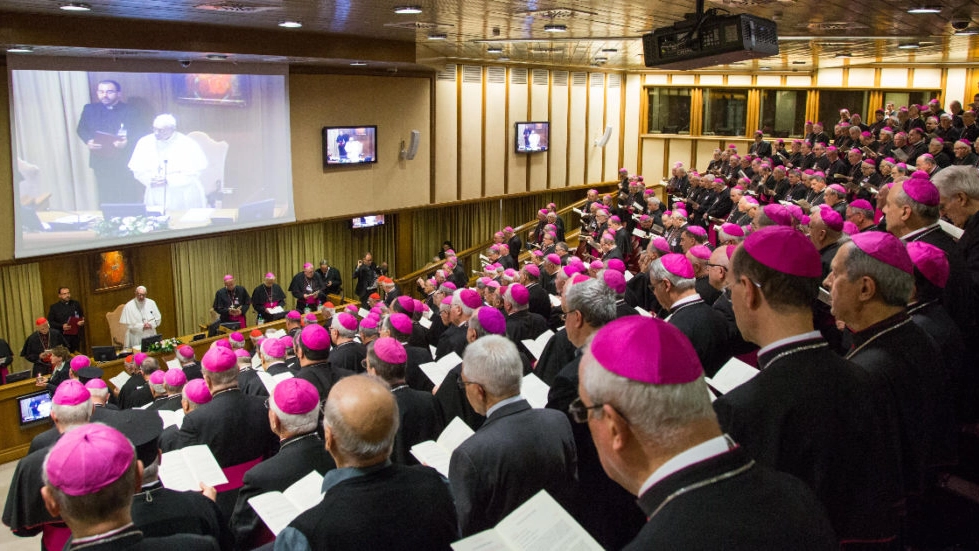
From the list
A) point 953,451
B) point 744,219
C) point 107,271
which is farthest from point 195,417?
point 107,271

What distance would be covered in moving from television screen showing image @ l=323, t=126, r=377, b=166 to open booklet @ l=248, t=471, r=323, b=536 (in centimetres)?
1208

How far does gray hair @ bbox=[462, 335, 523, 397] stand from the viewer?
3279mm

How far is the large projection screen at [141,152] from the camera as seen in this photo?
1100 cm

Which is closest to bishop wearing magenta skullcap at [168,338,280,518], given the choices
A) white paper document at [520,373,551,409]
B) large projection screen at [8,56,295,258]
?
white paper document at [520,373,551,409]

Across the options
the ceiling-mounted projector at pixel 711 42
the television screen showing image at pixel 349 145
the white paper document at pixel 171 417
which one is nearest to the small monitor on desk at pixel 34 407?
the white paper document at pixel 171 417

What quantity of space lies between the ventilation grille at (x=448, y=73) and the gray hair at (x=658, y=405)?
16089 mm

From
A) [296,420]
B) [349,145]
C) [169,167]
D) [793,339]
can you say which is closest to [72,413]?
[296,420]

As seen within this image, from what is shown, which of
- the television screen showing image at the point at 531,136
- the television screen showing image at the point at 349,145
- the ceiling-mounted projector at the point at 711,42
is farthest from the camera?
the television screen showing image at the point at 531,136

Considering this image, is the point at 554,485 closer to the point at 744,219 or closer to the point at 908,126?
the point at 744,219

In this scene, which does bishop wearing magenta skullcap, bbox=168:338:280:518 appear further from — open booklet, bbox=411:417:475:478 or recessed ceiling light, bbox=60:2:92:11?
recessed ceiling light, bbox=60:2:92:11

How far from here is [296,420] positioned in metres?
3.67

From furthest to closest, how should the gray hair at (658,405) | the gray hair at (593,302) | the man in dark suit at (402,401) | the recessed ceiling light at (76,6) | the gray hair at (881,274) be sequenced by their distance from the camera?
the recessed ceiling light at (76,6), the man in dark suit at (402,401), the gray hair at (593,302), the gray hair at (881,274), the gray hair at (658,405)

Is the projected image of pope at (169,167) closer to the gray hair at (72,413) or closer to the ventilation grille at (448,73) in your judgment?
the ventilation grille at (448,73)

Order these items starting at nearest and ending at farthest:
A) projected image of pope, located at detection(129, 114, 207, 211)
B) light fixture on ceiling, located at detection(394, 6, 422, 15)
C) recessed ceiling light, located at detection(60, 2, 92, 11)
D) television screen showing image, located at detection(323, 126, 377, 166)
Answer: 1. recessed ceiling light, located at detection(60, 2, 92, 11)
2. light fixture on ceiling, located at detection(394, 6, 422, 15)
3. projected image of pope, located at detection(129, 114, 207, 211)
4. television screen showing image, located at detection(323, 126, 377, 166)
